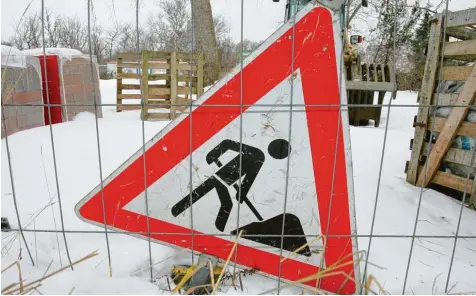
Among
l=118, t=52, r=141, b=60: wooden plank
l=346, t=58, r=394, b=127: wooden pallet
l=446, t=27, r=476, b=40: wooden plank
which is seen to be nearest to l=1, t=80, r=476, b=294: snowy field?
l=446, t=27, r=476, b=40: wooden plank

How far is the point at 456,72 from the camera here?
9.91 feet

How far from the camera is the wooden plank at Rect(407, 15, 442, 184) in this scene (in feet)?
10.4

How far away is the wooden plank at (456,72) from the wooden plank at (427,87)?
0.09m

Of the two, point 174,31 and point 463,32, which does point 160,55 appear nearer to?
point 174,31

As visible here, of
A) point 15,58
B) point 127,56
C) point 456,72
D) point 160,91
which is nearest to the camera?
point 456,72

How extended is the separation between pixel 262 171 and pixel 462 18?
2.70 metres

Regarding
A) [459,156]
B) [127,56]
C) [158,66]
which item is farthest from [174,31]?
[459,156]

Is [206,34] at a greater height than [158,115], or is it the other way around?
[206,34]

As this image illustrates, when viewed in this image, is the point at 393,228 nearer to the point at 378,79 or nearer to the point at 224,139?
the point at 224,139

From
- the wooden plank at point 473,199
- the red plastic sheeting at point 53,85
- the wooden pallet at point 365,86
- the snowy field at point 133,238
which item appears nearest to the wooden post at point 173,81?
the red plastic sheeting at point 53,85

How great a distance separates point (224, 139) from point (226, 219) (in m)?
0.36

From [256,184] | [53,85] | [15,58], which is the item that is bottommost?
[256,184]

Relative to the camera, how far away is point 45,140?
4371mm

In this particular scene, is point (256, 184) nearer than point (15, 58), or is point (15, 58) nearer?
point (256, 184)
